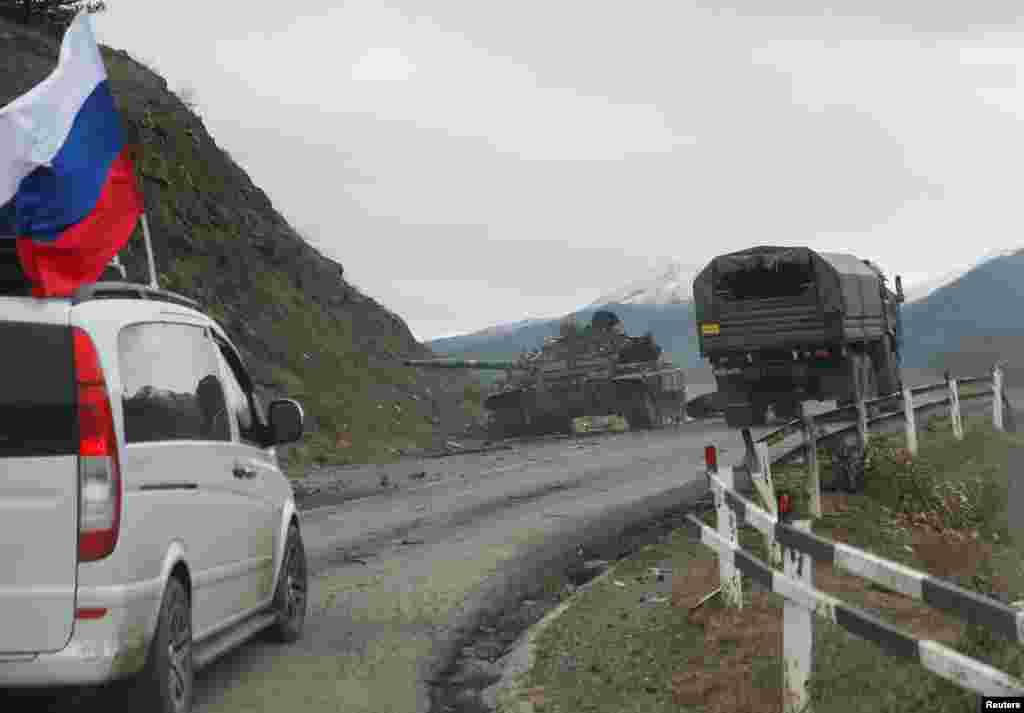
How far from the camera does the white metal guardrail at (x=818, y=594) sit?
13.3ft

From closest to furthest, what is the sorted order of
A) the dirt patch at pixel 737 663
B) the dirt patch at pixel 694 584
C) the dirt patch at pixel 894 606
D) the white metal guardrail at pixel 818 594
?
the white metal guardrail at pixel 818 594, the dirt patch at pixel 737 663, the dirt patch at pixel 894 606, the dirt patch at pixel 694 584

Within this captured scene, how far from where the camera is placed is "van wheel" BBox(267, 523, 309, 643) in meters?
8.66

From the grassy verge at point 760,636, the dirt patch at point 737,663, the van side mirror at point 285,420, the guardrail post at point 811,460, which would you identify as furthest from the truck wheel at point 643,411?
the van side mirror at point 285,420

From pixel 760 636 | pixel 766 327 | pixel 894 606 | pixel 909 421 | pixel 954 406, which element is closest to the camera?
pixel 760 636

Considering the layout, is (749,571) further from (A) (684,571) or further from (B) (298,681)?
(A) (684,571)

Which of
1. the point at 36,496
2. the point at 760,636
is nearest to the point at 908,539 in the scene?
the point at 760,636

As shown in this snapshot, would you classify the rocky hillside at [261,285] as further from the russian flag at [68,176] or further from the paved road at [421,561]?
the russian flag at [68,176]

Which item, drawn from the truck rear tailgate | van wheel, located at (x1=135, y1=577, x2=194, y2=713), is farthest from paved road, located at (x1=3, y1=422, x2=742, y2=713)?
the truck rear tailgate

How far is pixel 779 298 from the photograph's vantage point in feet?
87.5

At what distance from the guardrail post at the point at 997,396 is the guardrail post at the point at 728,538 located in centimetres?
1742

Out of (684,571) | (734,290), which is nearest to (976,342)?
(734,290)

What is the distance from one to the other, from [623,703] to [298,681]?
1.82m

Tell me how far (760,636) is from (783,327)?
18.9 meters

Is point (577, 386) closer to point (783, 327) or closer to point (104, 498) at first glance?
point (783, 327)
